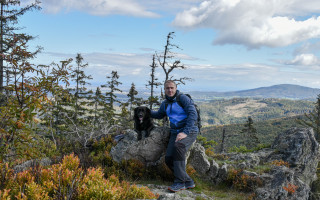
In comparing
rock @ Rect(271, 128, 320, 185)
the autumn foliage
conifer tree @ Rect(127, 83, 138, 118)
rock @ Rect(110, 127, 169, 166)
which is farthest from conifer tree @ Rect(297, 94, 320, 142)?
the autumn foliage

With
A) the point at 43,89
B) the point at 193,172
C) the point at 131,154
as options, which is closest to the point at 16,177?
the point at 43,89

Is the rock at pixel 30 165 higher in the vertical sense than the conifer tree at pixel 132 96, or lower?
lower

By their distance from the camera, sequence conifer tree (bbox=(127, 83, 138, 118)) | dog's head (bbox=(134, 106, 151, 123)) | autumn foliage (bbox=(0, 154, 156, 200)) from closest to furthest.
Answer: autumn foliage (bbox=(0, 154, 156, 200)), dog's head (bbox=(134, 106, 151, 123)), conifer tree (bbox=(127, 83, 138, 118))

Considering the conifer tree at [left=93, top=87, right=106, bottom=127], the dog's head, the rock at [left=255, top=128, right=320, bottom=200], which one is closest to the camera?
the rock at [left=255, top=128, right=320, bottom=200]

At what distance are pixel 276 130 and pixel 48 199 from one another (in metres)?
144

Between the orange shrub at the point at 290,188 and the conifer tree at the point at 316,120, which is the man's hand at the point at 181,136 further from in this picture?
the conifer tree at the point at 316,120

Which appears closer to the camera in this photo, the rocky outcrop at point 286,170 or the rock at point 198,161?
the rocky outcrop at point 286,170

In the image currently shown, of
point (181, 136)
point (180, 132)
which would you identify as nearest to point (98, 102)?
point (180, 132)

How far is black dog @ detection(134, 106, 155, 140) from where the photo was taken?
7.59 m

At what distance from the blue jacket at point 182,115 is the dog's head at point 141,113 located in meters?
0.93

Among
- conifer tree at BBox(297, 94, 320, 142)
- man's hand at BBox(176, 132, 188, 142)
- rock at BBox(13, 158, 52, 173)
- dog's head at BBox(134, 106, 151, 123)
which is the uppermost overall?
dog's head at BBox(134, 106, 151, 123)

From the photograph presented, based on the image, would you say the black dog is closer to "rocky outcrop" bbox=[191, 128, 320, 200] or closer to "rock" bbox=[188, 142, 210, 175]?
"rock" bbox=[188, 142, 210, 175]

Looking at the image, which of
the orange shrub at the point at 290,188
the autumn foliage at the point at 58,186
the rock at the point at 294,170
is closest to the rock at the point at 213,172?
the rock at the point at 294,170

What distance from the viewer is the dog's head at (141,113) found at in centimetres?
756
